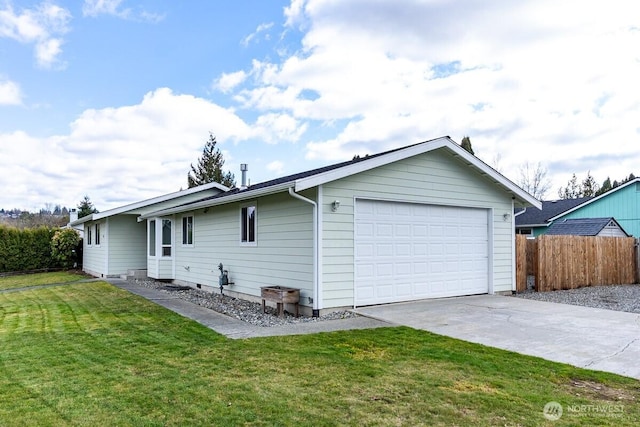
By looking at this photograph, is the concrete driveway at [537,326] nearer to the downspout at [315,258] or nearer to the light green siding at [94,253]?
the downspout at [315,258]

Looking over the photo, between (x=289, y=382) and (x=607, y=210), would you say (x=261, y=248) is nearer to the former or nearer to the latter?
(x=289, y=382)

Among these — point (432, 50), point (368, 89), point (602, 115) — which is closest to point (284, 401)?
point (432, 50)

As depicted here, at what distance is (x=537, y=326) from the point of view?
7504 millimetres

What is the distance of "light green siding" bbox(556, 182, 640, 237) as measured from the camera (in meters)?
25.2

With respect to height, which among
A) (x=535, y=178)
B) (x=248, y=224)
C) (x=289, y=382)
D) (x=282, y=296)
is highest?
(x=535, y=178)

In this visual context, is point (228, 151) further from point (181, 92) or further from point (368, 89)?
point (368, 89)

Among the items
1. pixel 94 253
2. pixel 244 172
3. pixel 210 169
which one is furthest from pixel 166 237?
pixel 210 169

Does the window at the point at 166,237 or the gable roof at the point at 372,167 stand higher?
the gable roof at the point at 372,167

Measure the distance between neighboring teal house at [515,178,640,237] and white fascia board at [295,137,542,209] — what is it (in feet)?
48.0

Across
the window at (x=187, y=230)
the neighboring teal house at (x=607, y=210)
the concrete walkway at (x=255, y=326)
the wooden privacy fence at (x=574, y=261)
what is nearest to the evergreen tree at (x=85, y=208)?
the window at (x=187, y=230)

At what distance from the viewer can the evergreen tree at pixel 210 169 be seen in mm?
41000

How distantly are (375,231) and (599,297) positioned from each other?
6985 millimetres

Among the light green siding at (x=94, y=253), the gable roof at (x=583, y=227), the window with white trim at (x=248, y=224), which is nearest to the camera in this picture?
the window with white trim at (x=248, y=224)

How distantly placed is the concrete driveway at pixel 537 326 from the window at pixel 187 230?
767cm
